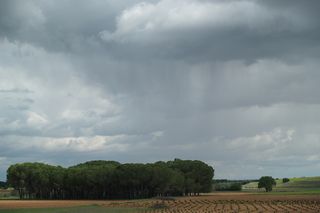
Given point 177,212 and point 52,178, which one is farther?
point 52,178

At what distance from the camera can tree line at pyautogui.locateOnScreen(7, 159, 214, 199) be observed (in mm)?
167125

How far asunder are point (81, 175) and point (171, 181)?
3066 cm

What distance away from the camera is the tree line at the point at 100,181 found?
167m

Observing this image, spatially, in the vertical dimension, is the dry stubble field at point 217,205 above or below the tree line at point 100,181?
below

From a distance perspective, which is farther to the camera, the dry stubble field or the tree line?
the tree line

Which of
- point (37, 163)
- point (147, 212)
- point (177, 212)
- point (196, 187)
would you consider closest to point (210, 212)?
point (177, 212)

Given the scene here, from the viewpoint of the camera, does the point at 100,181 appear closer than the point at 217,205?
No

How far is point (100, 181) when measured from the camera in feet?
555

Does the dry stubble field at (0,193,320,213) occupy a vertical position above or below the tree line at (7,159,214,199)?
below

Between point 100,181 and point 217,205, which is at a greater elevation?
point 100,181

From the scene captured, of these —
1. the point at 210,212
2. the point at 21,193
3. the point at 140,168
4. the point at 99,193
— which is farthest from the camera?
the point at 21,193

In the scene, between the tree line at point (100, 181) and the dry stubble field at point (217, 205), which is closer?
the dry stubble field at point (217, 205)

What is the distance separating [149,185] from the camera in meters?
170

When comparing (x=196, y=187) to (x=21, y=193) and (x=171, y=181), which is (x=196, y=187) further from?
(x=21, y=193)
